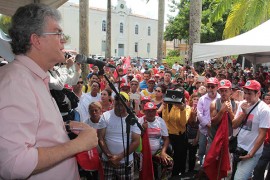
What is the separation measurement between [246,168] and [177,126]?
1.57 metres

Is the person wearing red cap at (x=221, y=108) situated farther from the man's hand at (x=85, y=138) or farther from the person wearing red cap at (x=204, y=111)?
the man's hand at (x=85, y=138)

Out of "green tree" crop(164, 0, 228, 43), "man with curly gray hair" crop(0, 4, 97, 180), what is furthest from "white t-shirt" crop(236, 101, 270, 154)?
"green tree" crop(164, 0, 228, 43)

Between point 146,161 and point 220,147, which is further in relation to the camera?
point 146,161

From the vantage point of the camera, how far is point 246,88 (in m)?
4.19

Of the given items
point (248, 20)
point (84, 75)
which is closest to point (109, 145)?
point (84, 75)

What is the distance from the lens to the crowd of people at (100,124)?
1.23 metres

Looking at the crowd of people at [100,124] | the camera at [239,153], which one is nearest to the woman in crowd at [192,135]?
the crowd of people at [100,124]

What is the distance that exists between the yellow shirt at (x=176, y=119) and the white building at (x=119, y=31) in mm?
44817

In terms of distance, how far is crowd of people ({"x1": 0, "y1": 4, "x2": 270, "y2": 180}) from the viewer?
1.23 meters

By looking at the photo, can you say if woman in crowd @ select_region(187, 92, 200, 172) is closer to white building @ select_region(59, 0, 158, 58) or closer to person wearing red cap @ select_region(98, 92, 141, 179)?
person wearing red cap @ select_region(98, 92, 141, 179)

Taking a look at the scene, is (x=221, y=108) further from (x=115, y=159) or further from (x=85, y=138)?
(x=85, y=138)

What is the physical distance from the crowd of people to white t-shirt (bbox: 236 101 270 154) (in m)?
0.01

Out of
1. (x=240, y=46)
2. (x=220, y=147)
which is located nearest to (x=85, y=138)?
(x=220, y=147)

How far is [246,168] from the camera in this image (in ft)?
13.5
